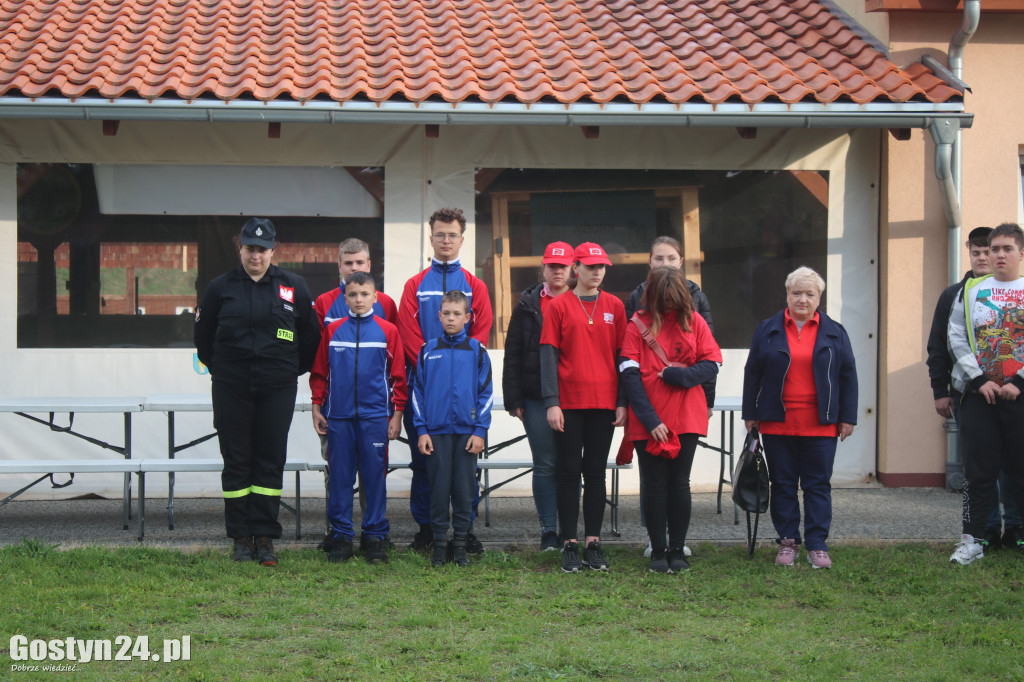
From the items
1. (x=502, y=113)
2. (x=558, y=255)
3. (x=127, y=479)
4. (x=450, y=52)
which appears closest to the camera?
(x=558, y=255)

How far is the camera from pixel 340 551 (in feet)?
19.3

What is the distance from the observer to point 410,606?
5000mm

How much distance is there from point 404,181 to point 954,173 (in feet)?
14.2

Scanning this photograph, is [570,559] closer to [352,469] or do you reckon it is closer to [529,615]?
[529,615]

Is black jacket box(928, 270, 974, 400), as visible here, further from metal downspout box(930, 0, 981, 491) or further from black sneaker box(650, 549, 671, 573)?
black sneaker box(650, 549, 671, 573)

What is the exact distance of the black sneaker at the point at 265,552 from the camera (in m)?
5.78

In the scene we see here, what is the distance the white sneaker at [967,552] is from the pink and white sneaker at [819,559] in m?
0.72

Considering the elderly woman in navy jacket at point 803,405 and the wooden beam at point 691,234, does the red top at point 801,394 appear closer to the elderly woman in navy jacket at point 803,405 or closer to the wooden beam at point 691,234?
the elderly woman in navy jacket at point 803,405

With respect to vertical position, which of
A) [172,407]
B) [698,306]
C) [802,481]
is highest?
[698,306]

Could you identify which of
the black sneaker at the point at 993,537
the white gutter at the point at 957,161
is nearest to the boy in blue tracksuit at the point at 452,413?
the black sneaker at the point at 993,537

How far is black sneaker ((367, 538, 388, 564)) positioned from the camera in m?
5.82

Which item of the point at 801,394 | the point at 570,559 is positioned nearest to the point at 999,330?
the point at 801,394

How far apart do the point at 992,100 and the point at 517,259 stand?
4094 millimetres

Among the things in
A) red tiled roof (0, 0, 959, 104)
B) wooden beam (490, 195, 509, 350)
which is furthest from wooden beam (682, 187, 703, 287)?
wooden beam (490, 195, 509, 350)
